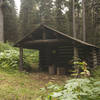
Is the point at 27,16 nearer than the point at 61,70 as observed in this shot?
No

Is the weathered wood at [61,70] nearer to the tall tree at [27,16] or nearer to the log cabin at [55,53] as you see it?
the log cabin at [55,53]

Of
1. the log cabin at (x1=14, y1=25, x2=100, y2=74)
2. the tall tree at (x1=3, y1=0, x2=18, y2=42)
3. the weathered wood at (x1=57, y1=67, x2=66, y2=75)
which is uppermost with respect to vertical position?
the tall tree at (x1=3, y1=0, x2=18, y2=42)

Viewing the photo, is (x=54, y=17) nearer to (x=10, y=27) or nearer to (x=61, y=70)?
(x=10, y=27)

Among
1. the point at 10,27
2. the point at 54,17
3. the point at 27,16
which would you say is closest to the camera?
the point at 54,17

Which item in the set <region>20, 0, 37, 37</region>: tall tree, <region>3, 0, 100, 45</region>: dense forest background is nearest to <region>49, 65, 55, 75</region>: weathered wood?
<region>3, 0, 100, 45</region>: dense forest background

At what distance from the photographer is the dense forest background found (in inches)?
772

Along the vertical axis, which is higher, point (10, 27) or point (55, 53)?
point (10, 27)

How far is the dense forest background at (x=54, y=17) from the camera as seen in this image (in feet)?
64.3

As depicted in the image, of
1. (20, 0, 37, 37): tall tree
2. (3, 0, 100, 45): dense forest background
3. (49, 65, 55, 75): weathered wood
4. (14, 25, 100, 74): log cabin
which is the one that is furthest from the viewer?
(20, 0, 37, 37): tall tree

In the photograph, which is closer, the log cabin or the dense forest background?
the log cabin

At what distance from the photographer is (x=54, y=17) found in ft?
77.7

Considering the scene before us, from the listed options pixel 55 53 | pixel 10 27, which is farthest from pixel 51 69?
pixel 10 27

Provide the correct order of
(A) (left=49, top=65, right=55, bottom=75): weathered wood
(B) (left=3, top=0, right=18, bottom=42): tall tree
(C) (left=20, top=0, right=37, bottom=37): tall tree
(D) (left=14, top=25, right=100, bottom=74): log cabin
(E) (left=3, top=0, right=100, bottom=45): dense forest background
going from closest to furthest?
(D) (left=14, top=25, right=100, bottom=74): log cabin
(A) (left=49, top=65, right=55, bottom=75): weathered wood
(E) (left=3, top=0, right=100, bottom=45): dense forest background
(B) (left=3, top=0, right=18, bottom=42): tall tree
(C) (left=20, top=0, right=37, bottom=37): tall tree

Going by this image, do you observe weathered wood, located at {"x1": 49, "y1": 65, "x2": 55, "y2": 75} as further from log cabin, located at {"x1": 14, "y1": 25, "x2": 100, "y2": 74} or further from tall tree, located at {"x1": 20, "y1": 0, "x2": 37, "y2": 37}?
tall tree, located at {"x1": 20, "y1": 0, "x2": 37, "y2": 37}
